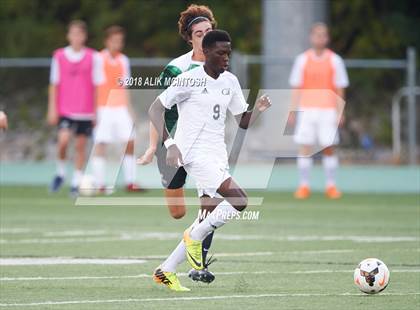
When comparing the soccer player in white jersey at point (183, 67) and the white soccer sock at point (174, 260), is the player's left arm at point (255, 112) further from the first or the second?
the white soccer sock at point (174, 260)

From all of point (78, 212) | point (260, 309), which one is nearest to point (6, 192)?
point (78, 212)

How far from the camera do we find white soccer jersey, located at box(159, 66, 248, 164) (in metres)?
10.0

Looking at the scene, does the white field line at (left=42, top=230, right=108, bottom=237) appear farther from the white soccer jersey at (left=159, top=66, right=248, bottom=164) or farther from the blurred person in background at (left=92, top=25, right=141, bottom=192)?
the blurred person in background at (left=92, top=25, right=141, bottom=192)

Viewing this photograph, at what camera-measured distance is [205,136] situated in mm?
10008

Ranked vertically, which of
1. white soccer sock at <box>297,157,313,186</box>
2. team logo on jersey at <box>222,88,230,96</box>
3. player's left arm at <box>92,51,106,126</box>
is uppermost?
player's left arm at <box>92,51,106,126</box>

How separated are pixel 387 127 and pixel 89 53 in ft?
21.1

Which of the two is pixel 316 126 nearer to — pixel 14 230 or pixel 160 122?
pixel 14 230

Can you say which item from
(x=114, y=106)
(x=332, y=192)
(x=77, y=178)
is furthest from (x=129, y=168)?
(x=332, y=192)

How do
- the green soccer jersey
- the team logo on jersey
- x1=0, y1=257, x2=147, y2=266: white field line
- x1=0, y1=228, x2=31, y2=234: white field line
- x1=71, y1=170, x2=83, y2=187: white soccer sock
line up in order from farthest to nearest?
x1=71, y1=170, x2=83, y2=187: white soccer sock, x1=0, y1=228, x2=31, y2=234: white field line, x1=0, y1=257, x2=147, y2=266: white field line, the green soccer jersey, the team logo on jersey

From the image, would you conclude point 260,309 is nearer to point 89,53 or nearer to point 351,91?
point 89,53

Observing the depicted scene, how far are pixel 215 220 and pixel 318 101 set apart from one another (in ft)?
33.2

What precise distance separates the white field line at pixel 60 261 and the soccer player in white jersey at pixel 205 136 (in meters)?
1.72

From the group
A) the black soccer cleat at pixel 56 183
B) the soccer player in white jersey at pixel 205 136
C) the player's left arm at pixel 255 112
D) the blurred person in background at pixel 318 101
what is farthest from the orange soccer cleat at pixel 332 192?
the soccer player in white jersey at pixel 205 136

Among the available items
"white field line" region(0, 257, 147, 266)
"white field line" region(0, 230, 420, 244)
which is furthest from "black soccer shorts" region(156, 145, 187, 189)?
"white field line" region(0, 230, 420, 244)
